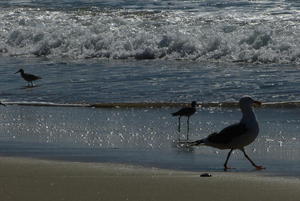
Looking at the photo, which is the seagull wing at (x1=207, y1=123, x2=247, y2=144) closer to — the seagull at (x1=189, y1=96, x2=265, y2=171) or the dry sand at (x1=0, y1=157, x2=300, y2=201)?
the seagull at (x1=189, y1=96, x2=265, y2=171)

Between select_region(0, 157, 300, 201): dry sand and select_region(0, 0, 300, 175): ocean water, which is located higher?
select_region(0, 157, 300, 201): dry sand

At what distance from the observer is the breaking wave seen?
1931 centimetres

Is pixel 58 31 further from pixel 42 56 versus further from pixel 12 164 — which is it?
pixel 12 164

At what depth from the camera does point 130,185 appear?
7.07 m

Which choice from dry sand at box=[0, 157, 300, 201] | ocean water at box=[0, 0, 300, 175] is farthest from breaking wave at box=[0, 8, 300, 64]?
dry sand at box=[0, 157, 300, 201]

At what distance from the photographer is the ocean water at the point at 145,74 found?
9.81 metres

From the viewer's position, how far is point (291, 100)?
1345 cm

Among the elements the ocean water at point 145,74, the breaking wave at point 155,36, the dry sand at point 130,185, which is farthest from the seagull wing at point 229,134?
the breaking wave at point 155,36

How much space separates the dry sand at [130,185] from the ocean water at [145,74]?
2.61ft

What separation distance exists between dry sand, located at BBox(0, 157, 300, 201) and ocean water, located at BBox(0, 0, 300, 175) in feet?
2.61

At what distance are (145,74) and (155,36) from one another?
5.15 m

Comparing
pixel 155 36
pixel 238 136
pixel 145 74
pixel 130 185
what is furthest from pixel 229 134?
pixel 155 36

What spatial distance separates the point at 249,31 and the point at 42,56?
5198 millimetres

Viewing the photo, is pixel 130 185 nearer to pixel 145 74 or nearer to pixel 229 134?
pixel 229 134
